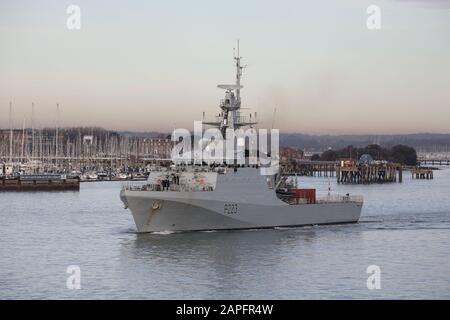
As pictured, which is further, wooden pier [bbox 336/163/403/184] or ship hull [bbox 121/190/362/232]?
wooden pier [bbox 336/163/403/184]

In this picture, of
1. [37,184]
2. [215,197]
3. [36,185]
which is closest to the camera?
[215,197]

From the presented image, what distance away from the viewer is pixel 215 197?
40656 mm

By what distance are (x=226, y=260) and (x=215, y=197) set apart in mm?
6050

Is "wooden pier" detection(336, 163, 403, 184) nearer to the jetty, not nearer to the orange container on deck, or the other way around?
the jetty

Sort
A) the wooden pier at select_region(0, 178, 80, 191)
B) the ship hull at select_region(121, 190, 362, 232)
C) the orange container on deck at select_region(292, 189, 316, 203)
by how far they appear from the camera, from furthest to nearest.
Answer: the wooden pier at select_region(0, 178, 80, 191) → the orange container on deck at select_region(292, 189, 316, 203) → the ship hull at select_region(121, 190, 362, 232)

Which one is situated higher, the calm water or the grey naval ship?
the grey naval ship

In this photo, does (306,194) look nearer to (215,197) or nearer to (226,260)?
(215,197)

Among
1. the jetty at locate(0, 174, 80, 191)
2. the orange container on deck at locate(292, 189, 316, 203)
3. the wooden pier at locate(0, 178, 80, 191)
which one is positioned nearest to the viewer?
the orange container on deck at locate(292, 189, 316, 203)

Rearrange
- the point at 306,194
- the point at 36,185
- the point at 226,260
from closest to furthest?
the point at 226,260 < the point at 306,194 < the point at 36,185

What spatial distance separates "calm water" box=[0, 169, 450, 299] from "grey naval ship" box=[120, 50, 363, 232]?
749 mm

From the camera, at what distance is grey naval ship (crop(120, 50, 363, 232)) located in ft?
132

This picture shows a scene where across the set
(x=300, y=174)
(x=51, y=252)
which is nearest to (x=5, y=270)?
(x=51, y=252)

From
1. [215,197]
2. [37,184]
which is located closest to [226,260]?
[215,197]

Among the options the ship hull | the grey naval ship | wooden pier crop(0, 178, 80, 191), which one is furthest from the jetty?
the ship hull
